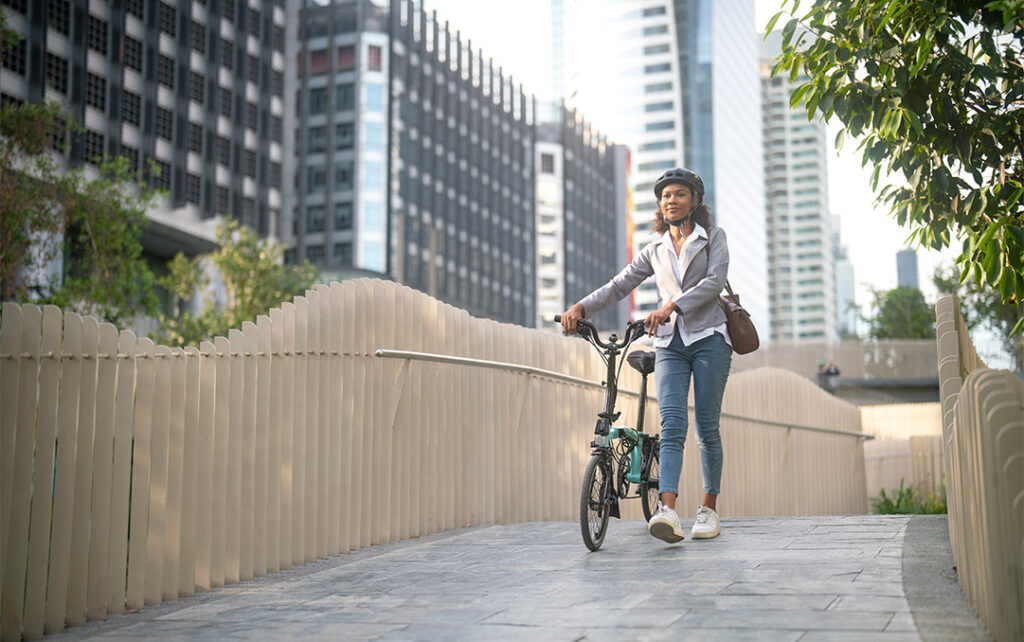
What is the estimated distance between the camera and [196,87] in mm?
Result: 50281

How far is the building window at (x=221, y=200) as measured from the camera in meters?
50.7

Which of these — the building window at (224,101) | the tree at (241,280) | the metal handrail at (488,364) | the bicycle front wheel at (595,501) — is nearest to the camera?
the bicycle front wheel at (595,501)

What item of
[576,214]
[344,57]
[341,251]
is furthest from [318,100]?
[576,214]

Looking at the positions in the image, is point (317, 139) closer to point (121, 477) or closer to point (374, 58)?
point (374, 58)

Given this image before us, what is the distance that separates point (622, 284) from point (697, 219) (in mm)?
606

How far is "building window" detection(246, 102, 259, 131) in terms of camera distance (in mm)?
54000

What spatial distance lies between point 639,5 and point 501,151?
73015 mm

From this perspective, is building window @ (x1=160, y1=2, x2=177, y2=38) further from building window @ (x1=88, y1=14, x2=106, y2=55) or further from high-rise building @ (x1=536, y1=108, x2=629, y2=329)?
high-rise building @ (x1=536, y1=108, x2=629, y2=329)

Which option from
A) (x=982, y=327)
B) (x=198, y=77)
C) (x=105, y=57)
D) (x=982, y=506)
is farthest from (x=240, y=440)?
(x=982, y=327)

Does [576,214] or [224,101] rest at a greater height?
[576,214]

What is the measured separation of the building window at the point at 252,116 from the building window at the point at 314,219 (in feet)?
53.7

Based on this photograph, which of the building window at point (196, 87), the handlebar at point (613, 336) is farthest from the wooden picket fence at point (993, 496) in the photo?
the building window at point (196, 87)

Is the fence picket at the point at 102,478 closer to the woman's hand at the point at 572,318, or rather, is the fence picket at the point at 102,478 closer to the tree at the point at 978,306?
the woman's hand at the point at 572,318

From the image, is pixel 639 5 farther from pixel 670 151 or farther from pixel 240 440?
pixel 240 440
